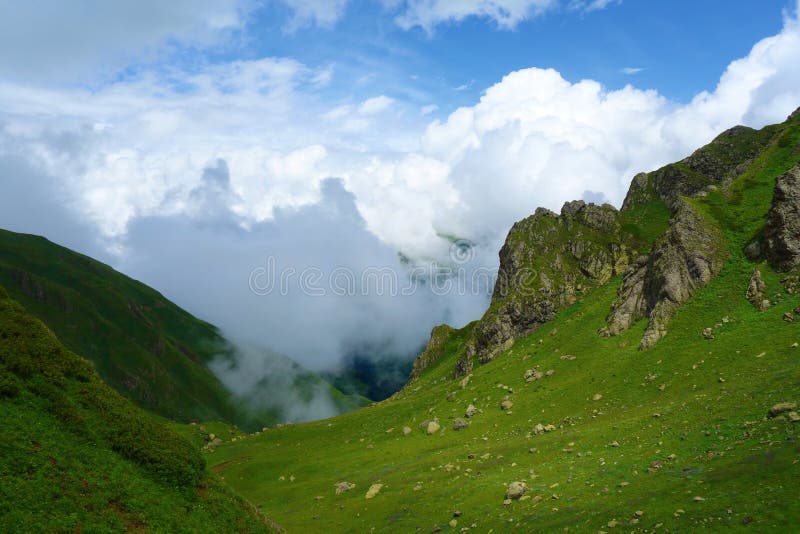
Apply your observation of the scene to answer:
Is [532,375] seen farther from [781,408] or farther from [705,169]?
[705,169]

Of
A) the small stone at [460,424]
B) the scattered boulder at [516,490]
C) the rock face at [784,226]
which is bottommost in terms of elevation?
the scattered boulder at [516,490]

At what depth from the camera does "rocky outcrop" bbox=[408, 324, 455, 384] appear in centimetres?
18375

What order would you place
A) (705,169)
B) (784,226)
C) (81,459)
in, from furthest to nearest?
(705,169) < (784,226) < (81,459)

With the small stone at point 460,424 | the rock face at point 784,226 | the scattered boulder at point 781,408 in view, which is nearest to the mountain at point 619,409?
the scattered boulder at point 781,408

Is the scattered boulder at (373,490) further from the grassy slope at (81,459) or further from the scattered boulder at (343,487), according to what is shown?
the grassy slope at (81,459)

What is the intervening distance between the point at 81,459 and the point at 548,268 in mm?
121552

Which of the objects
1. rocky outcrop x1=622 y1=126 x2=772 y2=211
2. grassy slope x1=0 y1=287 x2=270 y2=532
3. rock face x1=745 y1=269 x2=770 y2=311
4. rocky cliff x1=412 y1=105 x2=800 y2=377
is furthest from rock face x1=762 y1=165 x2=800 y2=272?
grassy slope x1=0 y1=287 x2=270 y2=532

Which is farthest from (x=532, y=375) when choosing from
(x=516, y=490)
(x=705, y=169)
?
(x=705, y=169)

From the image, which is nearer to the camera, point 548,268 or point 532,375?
point 532,375

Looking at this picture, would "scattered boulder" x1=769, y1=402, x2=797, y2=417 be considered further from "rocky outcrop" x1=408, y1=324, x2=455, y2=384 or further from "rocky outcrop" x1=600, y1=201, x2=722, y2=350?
"rocky outcrop" x1=408, y1=324, x2=455, y2=384

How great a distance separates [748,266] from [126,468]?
272 ft

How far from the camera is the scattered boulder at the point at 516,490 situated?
43.2 m

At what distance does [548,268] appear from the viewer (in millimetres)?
136000

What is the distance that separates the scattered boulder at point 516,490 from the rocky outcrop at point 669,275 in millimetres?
40096
